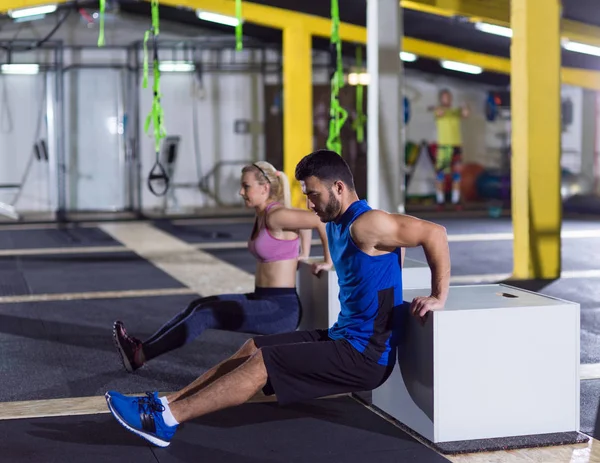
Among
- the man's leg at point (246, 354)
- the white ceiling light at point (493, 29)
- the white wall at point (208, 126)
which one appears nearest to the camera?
the man's leg at point (246, 354)

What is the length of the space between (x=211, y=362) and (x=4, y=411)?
51.0 inches

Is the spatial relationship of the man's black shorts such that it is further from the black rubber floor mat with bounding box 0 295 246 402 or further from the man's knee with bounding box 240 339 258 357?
the black rubber floor mat with bounding box 0 295 246 402

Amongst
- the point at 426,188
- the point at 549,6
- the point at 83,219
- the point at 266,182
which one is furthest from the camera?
the point at 426,188

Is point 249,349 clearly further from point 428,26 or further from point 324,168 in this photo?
point 428,26

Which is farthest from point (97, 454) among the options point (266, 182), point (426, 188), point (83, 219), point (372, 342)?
point (426, 188)

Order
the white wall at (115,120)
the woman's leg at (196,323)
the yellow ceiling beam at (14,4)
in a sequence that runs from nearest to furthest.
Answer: the woman's leg at (196,323) < the yellow ceiling beam at (14,4) < the white wall at (115,120)

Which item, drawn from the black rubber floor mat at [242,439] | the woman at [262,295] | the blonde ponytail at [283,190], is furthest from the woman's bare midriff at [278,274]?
the black rubber floor mat at [242,439]

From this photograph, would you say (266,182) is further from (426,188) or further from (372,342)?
(426,188)

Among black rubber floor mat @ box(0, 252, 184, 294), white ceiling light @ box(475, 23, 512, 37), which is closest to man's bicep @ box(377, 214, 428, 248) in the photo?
black rubber floor mat @ box(0, 252, 184, 294)

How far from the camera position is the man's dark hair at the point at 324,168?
3467 millimetres

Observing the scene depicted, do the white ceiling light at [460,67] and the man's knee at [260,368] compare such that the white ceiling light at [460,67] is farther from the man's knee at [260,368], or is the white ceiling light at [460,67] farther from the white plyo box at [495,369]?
the man's knee at [260,368]

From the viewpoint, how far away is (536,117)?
8266 mm

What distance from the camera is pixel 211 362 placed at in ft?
16.8

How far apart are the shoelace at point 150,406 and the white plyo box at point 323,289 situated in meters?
1.38
